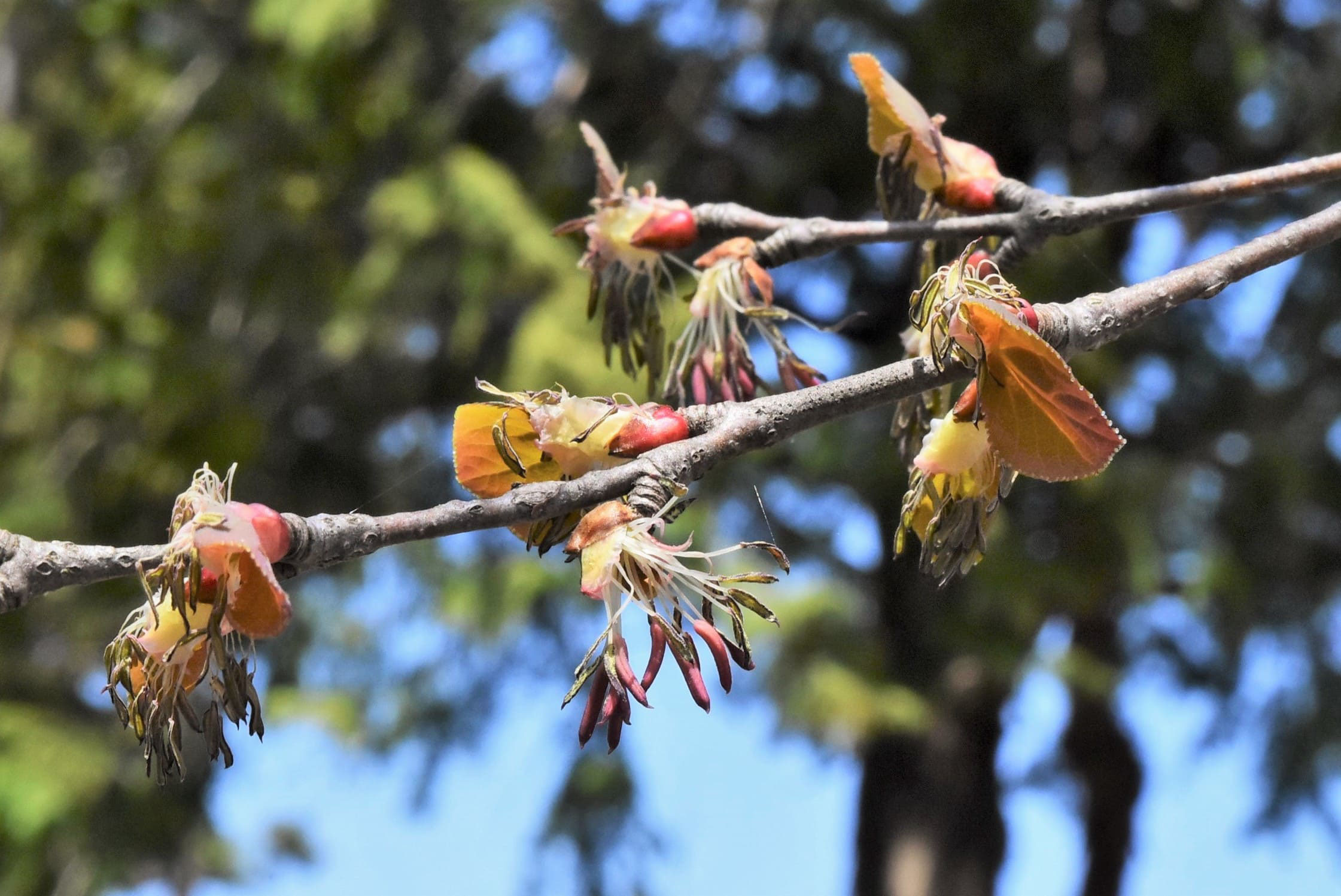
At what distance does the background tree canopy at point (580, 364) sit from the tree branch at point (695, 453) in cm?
238

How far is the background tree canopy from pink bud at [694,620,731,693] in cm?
244

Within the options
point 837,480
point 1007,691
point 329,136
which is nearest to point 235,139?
point 329,136

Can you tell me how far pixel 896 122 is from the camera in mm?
777

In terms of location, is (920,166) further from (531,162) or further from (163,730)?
(531,162)

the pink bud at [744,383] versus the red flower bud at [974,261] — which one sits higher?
the pink bud at [744,383]

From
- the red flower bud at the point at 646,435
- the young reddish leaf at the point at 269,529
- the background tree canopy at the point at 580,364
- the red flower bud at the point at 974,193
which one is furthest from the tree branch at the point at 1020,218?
the background tree canopy at the point at 580,364

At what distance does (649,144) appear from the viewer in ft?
12.2

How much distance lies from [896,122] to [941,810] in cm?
368

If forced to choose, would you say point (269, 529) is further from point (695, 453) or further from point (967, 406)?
point (967, 406)

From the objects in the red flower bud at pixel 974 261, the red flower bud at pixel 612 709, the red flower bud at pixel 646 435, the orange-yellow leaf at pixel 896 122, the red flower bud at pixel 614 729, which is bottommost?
the red flower bud at pixel 614 729

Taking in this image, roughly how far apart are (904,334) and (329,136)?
3.08 metres

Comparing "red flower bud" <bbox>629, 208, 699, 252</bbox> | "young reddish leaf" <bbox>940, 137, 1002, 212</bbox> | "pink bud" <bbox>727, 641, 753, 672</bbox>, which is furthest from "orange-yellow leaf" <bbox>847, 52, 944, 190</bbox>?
"pink bud" <bbox>727, 641, 753, 672</bbox>

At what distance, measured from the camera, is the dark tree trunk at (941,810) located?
4145 mm

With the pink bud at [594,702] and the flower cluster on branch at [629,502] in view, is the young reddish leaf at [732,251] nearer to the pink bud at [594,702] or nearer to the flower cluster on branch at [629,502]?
the flower cluster on branch at [629,502]
